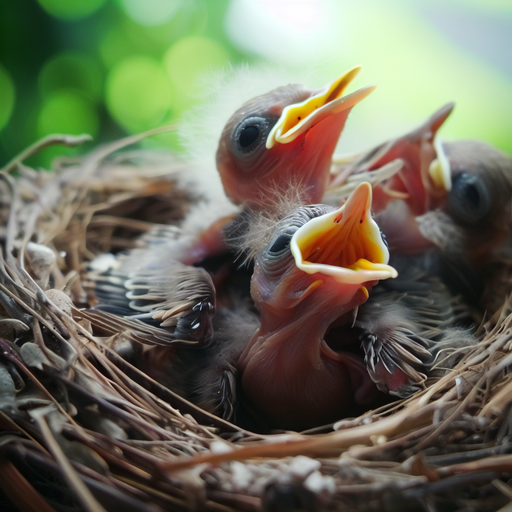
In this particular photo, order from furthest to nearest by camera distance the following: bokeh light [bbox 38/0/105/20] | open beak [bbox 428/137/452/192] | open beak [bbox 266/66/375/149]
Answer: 1. bokeh light [bbox 38/0/105/20]
2. open beak [bbox 428/137/452/192]
3. open beak [bbox 266/66/375/149]

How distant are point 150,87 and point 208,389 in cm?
114

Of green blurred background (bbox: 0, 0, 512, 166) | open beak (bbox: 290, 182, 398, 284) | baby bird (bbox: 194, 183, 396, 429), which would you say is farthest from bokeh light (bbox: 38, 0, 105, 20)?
open beak (bbox: 290, 182, 398, 284)

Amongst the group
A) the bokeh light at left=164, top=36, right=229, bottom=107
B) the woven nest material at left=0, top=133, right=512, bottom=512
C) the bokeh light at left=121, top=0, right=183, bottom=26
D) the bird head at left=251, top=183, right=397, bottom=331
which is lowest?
the woven nest material at left=0, top=133, right=512, bottom=512

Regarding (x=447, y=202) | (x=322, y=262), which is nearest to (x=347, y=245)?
(x=322, y=262)

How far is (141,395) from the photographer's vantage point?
65 cm

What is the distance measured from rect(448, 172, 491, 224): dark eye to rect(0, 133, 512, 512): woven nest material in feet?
0.62

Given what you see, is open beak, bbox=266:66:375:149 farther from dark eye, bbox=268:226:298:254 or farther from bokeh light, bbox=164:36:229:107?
bokeh light, bbox=164:36:229:107

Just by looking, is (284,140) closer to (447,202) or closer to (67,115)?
(447,202)

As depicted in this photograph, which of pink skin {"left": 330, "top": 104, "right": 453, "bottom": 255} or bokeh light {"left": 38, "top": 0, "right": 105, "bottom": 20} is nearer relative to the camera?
pink skin {"left": 330, "top": 104, "right": 453, "bottom": 255}

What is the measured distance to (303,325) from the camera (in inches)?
25.2

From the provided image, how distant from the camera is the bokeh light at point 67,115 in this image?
1.48 metres

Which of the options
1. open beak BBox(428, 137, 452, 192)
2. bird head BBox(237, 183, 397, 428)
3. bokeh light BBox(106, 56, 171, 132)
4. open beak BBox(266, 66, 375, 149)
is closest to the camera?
bird head BBox(237, 183, 397, 428)

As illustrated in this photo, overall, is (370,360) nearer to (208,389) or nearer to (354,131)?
(208,389)

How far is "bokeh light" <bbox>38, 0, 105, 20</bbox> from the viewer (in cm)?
138
